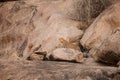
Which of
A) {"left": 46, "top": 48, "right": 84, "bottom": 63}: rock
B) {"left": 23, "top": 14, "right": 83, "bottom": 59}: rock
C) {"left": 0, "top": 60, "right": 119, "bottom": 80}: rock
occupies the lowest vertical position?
{"left": 0, "top": 60, "right": 119, "bottom": 80}: rock

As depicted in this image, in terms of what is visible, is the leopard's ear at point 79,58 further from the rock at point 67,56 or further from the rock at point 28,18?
the rock at point 28,18

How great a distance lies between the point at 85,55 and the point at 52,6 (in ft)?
13.6

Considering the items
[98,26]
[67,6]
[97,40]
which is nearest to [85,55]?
[97,40]

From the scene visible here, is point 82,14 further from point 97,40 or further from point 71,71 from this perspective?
point 71,71

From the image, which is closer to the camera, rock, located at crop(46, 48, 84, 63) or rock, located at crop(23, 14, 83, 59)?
rock, located at crop(46, 48, 84, 63)

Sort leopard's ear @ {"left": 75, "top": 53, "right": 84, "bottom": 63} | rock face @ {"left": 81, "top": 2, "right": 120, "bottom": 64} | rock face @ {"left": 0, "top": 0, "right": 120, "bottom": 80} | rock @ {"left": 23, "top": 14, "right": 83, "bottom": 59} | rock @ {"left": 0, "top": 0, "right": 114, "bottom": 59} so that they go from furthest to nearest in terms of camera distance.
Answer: rock @ {"left": 0, "top": 0, "right": 114, "bottom": 59}
rock @ {"left": 23, "top": 14, "right": 83, "bottom": 59}
leopard's ear @ {"left": 75, "top": 53, "right": 84, "bottom": 63}
rock face @ {"left": 81, "top": 2, "right": 120, "bottom": 64}
rock face @ {"left": 0, "top": 0, "right": 120, "bottom": 80}

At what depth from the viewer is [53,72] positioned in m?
6.14

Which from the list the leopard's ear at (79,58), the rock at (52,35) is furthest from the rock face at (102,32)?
the rock at (52,35)

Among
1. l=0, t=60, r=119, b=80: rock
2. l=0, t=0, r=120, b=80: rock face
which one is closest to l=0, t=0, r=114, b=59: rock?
l=0, t=0, r=120, b=80: rock face

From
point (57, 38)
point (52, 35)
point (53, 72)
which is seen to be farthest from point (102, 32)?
point (53, 72)

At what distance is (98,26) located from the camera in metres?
9.28

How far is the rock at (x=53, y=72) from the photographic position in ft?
19.6

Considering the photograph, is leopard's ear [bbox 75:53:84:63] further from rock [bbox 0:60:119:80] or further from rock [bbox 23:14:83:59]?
rock [bbox 23:14:83:59]

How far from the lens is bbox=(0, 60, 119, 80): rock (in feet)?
19.6
